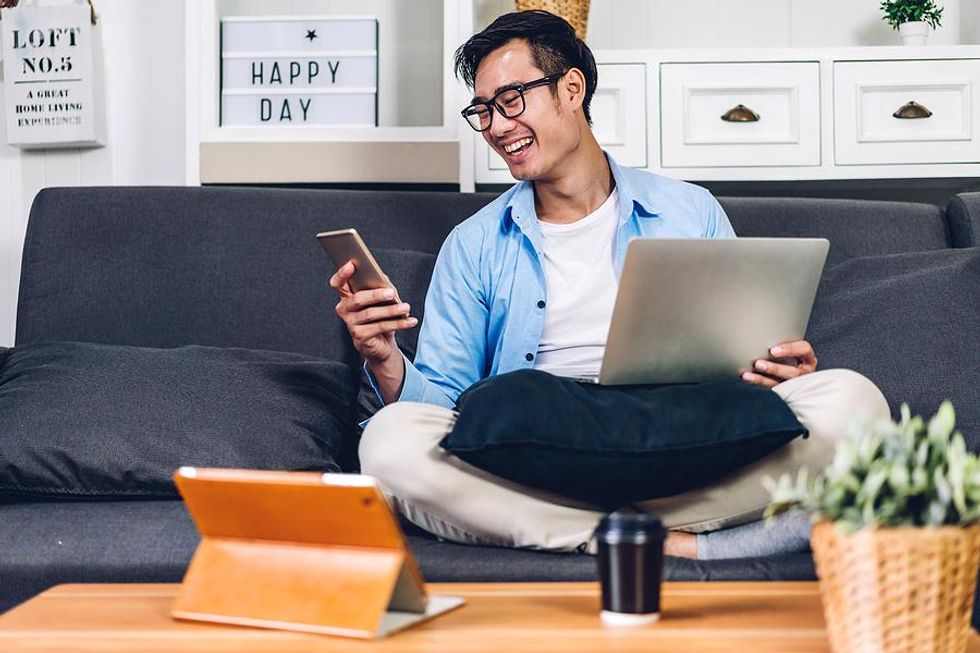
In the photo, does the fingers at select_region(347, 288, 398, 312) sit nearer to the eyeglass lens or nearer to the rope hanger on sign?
the eyeglass lens

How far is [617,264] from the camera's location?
1.97 meters

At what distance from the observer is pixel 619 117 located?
2555mm

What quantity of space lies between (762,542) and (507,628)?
616mm

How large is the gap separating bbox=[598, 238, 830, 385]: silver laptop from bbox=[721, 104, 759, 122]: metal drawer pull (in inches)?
41.7

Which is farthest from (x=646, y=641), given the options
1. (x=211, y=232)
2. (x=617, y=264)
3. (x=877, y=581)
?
(x=211, y=232)

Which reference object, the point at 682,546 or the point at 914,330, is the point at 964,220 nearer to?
the point at 914,330

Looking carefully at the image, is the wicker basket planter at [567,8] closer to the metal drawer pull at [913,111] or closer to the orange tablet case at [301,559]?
the metal drawer pull at [913,111]

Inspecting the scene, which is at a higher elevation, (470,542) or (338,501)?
(338,501)

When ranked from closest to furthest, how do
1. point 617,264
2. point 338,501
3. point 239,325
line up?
1. point 338,501
2. point 617,264
3. point 239,325

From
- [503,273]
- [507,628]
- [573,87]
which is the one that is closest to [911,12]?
[573,87]

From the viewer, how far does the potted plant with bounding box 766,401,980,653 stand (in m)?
0.80

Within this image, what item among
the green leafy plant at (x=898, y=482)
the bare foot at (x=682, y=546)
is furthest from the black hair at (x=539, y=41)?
the green leafy plant at (x=898, y=482)

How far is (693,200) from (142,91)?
1.55 metres

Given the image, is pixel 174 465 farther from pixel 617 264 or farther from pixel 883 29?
pixel 883 29
